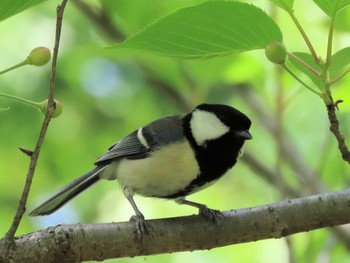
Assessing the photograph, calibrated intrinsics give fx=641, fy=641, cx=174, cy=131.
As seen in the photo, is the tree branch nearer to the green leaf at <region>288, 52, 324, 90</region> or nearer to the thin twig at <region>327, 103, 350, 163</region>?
the thin twig at <region>327, 103, 350, 163</region>

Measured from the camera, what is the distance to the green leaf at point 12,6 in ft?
3.87

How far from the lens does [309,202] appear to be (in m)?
1.61

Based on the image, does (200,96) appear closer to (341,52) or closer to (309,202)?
(309,202)

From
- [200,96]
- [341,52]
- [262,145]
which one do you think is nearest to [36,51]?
[341,52]

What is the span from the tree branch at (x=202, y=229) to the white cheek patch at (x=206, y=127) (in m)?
0.53

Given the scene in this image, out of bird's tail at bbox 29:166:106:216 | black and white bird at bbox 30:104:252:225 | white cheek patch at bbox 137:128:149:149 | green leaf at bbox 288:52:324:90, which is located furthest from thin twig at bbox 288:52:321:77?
bird's tail at bbox 29:166:106:216

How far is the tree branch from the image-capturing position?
1.49 meters

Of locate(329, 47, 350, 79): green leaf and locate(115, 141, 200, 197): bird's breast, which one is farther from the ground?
locate(115, 141, 200, 197): bird's breast

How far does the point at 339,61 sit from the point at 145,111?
1.81 m

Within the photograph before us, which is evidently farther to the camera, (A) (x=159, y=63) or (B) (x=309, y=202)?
(A) (x=159, y=63)

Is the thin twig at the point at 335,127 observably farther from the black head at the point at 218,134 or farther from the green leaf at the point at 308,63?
the black head at the point at 218,134

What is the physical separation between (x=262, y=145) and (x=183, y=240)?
1853 mm

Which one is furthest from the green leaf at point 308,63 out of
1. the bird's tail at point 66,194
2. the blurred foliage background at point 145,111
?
the bird's tail at point 66,194

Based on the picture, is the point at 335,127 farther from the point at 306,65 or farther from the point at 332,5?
the point at 332,5
